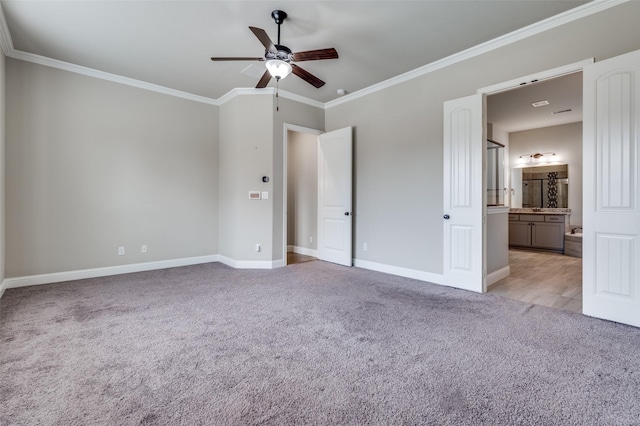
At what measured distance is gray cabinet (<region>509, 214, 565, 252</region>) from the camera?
6793 millimetres

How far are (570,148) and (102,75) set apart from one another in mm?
9515

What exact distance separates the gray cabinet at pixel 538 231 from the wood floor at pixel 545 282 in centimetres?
76

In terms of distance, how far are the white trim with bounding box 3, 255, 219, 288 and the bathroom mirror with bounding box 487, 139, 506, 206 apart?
5555 mm

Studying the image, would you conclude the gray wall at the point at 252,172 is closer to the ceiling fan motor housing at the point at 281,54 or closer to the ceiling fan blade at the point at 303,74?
the ceiling fan blade at the point at 303,74

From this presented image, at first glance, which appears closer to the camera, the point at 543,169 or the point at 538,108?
the point at 538,108

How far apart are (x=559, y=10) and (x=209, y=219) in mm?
5481

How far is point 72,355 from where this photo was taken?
2166 mm

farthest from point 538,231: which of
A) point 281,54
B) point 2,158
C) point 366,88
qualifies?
point 2,158

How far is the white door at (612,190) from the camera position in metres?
2.62

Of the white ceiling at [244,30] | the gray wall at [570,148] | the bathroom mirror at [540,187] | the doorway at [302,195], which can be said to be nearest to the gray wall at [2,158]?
the white ceiling at [244,30]

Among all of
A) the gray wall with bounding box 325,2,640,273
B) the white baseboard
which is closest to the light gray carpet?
the white baseboard

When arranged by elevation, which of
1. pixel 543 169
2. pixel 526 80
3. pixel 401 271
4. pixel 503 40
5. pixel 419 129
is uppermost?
pixel 503 40

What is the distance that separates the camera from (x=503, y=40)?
3.42 m

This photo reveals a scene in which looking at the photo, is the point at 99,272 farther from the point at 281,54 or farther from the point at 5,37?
the point at 281,54
